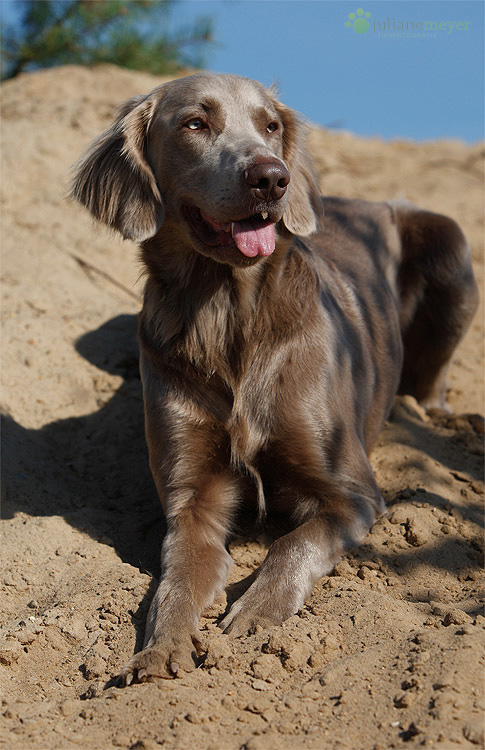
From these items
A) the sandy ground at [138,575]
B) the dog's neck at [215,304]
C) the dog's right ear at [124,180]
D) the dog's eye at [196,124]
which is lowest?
the sandy ground at [138,575]

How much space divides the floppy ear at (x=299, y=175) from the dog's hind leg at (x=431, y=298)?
1.81m

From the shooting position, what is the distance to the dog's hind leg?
5.82 metres

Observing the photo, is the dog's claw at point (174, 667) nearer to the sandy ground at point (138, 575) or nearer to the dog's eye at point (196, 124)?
the sandy ground at point (138, 575)

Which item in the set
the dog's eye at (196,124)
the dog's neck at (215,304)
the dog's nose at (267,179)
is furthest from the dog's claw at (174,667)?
the dog's eye at (196,124)

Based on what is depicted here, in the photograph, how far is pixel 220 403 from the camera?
3846mm

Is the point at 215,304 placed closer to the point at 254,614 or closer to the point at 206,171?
the point at 206,171

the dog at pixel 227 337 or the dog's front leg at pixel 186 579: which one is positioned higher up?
the dog at pixel 227 337

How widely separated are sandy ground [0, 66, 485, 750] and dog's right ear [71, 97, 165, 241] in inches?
7.9

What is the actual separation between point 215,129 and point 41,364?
2346 mm

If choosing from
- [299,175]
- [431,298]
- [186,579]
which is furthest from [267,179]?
[431,298]

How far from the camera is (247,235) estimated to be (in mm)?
3486

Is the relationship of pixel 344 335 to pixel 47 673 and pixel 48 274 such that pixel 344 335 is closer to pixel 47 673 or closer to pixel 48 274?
pixel 47 673

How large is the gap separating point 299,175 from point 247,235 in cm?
89

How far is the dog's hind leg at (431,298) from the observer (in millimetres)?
5816
